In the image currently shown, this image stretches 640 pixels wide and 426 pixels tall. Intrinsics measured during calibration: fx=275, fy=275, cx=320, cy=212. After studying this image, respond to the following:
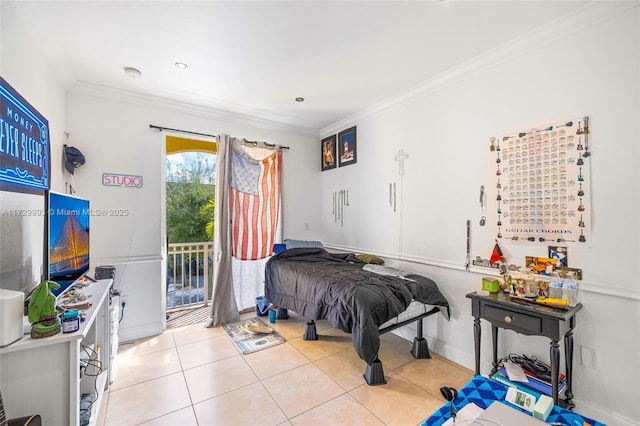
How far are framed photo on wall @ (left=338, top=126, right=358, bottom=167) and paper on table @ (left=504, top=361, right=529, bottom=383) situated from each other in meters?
2.65

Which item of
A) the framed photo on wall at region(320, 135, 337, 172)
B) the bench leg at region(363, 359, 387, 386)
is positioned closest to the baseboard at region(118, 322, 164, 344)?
the bench leg at region(363, 359, 387, 386)

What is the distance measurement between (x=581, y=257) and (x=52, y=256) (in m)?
3.24

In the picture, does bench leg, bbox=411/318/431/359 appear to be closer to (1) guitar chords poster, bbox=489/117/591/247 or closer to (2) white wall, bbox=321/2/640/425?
(2) white wall, bbox=321/2/640/425

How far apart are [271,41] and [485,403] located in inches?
99.4

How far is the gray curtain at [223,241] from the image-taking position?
132 inches

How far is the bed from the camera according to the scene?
2.08 meters

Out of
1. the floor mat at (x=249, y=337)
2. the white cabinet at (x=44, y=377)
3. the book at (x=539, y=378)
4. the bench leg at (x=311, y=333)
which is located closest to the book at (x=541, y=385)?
the book at (x=539, y=378)

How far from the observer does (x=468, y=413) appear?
1.07 metres

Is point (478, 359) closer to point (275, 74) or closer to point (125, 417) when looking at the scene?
point (125, 417)

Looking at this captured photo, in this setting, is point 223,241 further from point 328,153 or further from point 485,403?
point 485,403

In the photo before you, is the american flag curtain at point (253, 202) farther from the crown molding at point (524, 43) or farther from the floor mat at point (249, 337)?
the crown molding at point (524, 43)

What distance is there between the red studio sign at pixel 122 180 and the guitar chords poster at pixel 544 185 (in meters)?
3.52

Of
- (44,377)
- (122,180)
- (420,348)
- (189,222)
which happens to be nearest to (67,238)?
(44,377)

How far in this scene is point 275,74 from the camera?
259 cm
